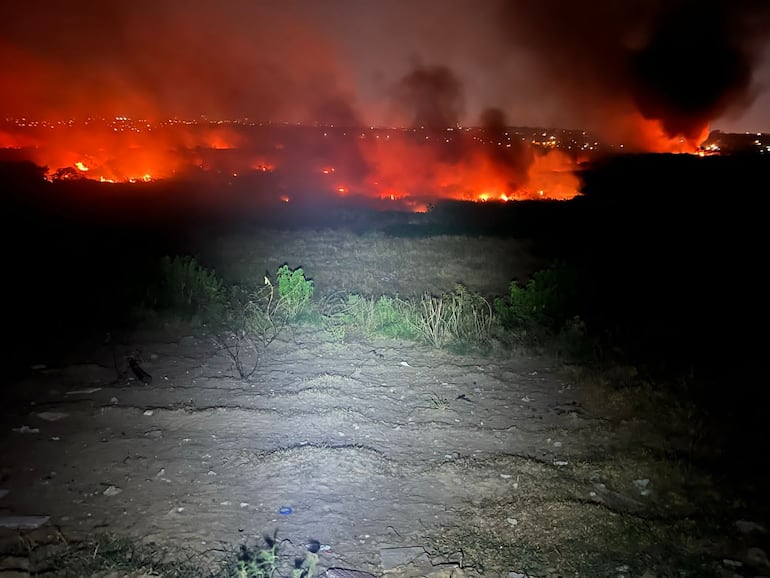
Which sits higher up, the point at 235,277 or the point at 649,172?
the point at 649,172

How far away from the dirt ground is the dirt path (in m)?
0.02

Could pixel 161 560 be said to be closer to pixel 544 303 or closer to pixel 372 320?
pixel 372 320

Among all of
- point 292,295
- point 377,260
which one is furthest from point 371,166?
point 292,295

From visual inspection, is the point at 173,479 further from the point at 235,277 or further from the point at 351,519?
the point at 235,277

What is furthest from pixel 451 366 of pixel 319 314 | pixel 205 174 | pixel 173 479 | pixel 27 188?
pixel 205 174

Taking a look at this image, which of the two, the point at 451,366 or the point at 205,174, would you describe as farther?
the point at 205,174

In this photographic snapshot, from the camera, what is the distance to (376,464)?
421 centimetres

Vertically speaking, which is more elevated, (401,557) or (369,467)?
(369,467)

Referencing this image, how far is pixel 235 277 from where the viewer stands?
11391 millimetres

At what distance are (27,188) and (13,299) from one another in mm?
20348

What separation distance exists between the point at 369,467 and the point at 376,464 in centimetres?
7

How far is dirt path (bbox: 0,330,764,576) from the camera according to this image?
130 inches

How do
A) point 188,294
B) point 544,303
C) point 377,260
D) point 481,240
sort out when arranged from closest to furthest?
point 544,303 → point 188,294 → point 377,260 → point 481,240

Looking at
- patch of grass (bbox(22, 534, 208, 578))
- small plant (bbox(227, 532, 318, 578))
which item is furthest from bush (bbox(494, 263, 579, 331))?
patch of grass (bbox(22, 534, 208, 578))
